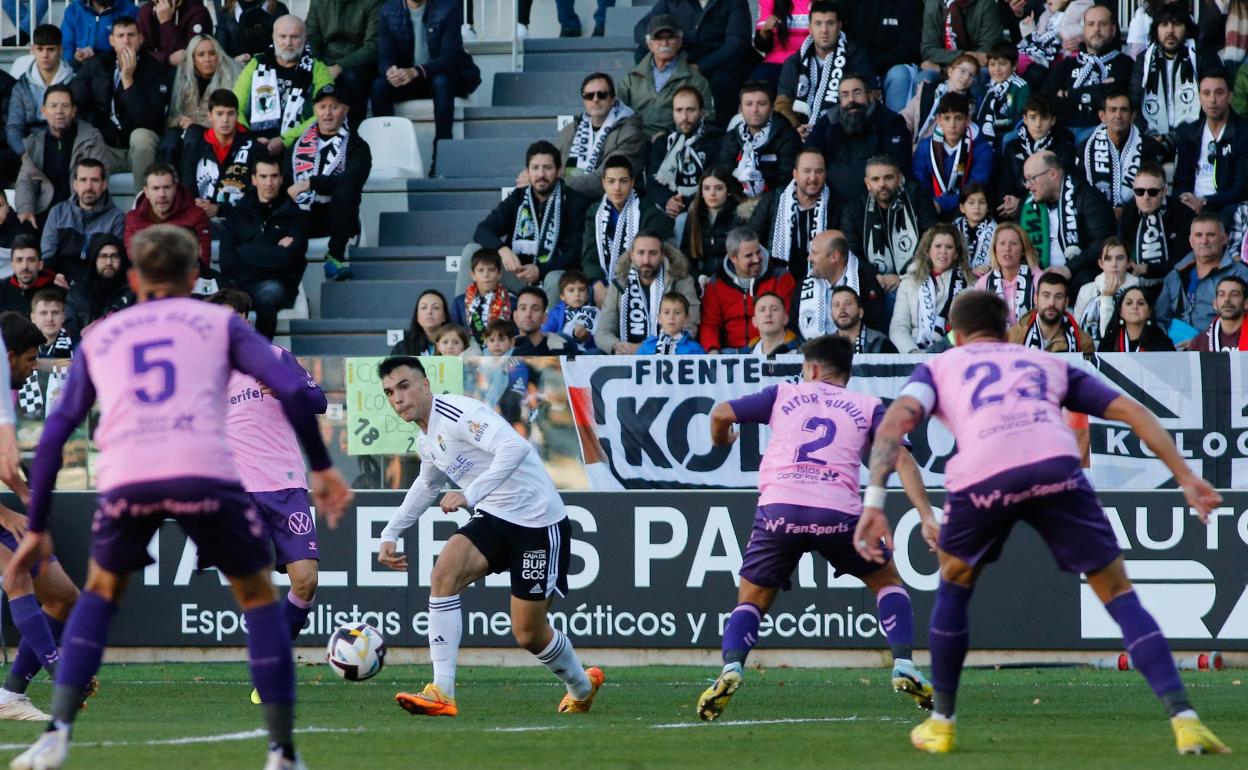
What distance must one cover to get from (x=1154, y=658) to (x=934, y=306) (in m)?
7.51

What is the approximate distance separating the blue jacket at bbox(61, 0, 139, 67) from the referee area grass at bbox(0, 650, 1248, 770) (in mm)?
8599

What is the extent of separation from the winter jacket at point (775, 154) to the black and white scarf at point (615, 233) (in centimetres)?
95

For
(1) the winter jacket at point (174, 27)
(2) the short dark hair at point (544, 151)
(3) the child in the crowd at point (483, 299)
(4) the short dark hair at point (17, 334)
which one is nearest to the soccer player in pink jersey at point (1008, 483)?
(4) the short dark hair at point (17, 334)

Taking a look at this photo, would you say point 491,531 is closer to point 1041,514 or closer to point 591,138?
point 1041,514

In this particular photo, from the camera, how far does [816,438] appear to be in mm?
10453

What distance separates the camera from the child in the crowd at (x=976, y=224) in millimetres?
15711

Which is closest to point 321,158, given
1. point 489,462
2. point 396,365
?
point 396,365

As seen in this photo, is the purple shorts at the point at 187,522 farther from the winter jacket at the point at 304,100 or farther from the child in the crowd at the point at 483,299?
the winter jacket at the point at 304,100

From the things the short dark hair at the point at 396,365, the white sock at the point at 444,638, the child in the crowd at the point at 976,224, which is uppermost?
the child in the crowd at the point at 976,224

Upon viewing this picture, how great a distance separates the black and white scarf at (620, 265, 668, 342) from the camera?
15.6 metres

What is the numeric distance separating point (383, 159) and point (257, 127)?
4.74ft

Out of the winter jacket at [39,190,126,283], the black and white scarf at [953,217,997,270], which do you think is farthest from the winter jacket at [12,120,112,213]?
the black and white scarf at [953,217,997,270]

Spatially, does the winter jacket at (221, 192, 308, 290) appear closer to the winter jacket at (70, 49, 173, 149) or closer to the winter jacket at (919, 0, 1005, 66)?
the winter jacket at (70, 49, 173, 149)

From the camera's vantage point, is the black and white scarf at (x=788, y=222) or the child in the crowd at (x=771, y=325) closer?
the child in the crowd at (x=771, y=325)
